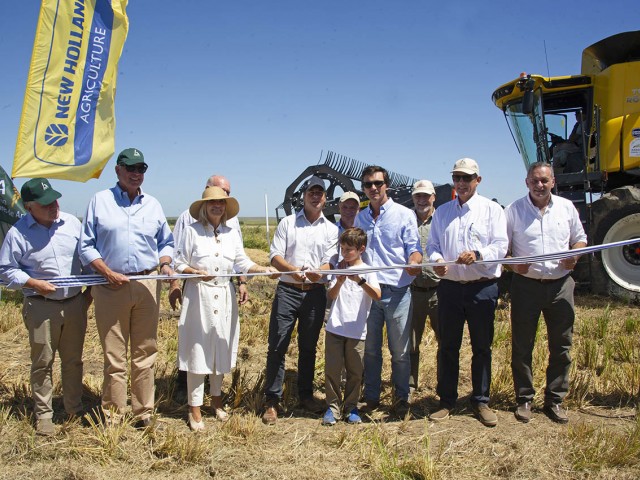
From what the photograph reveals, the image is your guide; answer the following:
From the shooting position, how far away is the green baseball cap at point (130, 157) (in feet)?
13.1

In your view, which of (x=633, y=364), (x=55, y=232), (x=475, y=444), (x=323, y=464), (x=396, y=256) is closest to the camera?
(x=323, y=464)

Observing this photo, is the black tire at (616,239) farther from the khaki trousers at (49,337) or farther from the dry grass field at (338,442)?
the khaki trousers at (49,337)

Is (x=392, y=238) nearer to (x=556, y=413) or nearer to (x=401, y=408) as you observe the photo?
(x=401, y=408)

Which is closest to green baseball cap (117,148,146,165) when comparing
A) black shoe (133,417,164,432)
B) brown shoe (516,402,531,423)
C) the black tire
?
black shoe (133,417,164,432)

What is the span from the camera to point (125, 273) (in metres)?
4.03

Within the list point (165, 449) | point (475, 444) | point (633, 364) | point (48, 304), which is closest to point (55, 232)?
point (48, 304)

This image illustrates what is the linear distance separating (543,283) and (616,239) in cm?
501

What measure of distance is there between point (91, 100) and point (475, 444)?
189 inches

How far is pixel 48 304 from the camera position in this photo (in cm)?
402

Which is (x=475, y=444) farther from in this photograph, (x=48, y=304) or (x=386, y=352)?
(x=48, y=304)

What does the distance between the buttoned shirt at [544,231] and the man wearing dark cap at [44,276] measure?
11.2 feet

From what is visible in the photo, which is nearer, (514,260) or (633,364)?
(514,260)

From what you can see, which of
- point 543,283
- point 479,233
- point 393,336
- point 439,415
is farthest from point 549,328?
point 393,336

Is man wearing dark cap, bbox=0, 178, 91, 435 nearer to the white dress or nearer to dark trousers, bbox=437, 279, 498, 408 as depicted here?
the white dress
